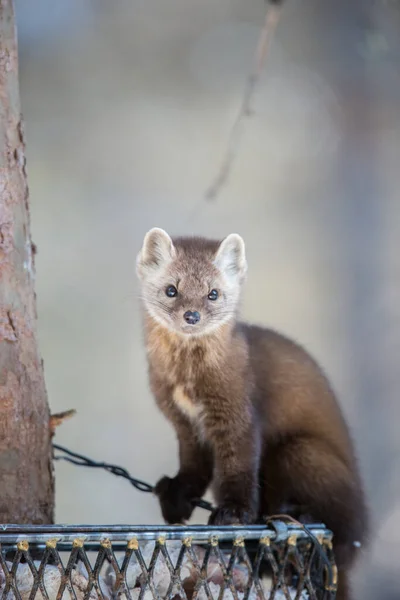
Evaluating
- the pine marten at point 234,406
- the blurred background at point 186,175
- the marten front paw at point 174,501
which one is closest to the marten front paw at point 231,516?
the pine marten at point 234,406

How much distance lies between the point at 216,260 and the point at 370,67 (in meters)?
1.67

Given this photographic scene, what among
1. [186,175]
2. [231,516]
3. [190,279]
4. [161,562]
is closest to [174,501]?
[231,516]

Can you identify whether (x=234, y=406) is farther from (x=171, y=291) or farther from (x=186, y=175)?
(x=186, y=175)

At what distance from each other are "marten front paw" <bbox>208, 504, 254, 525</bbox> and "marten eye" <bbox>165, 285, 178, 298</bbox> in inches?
17.2

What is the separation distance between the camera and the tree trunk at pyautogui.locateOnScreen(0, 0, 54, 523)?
60.3 inches

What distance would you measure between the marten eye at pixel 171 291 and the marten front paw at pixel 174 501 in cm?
45

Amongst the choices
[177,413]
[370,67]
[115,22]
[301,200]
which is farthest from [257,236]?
[177,413]

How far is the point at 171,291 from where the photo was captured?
1650mm

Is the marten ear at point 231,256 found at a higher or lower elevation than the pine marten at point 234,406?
higher

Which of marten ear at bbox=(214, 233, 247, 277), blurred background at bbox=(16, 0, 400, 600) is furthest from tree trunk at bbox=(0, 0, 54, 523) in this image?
blurred background at bbox=(16, 0, 400, 600)

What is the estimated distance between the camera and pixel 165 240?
1650 mm

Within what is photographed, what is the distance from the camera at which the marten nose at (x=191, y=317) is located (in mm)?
1577

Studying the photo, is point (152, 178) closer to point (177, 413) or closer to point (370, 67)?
point (370, 67)

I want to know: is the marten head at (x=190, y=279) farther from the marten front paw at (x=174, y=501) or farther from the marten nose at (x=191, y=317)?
the marten front paw at (x=174, y=501)
